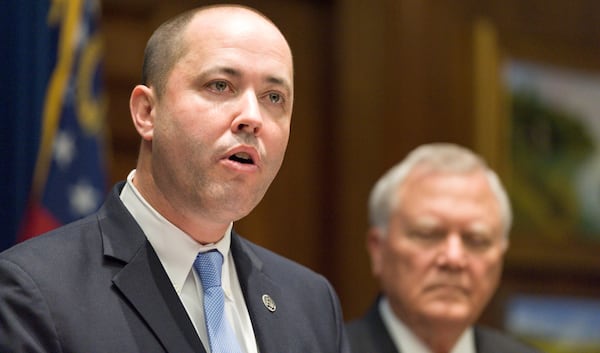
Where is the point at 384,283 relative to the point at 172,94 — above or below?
below

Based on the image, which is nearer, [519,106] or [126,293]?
[126,293]

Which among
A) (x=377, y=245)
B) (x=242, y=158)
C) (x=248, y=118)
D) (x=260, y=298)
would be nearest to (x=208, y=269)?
(x=260, y=298)

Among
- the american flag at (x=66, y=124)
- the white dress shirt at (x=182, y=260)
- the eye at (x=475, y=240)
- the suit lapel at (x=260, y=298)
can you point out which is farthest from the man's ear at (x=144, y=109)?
the eye at (x=475, y=240)

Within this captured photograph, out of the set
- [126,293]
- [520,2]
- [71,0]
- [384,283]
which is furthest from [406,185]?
[520,2]

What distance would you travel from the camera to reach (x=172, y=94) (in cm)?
247

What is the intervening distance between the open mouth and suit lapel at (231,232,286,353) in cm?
35

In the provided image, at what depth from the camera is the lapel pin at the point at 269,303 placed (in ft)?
8.66

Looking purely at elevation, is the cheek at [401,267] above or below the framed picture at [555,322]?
above

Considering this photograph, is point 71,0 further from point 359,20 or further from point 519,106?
point 519,106

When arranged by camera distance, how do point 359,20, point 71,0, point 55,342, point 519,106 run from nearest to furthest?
point 55,342 → point 71,0 → point 359,20 → point 519,106

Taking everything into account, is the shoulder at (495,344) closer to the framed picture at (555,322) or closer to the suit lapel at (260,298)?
the suit lapel at (260,298)

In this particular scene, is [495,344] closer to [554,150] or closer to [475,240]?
[475,240]

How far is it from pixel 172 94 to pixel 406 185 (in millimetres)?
1757

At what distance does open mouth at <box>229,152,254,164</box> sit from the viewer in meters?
2.42
